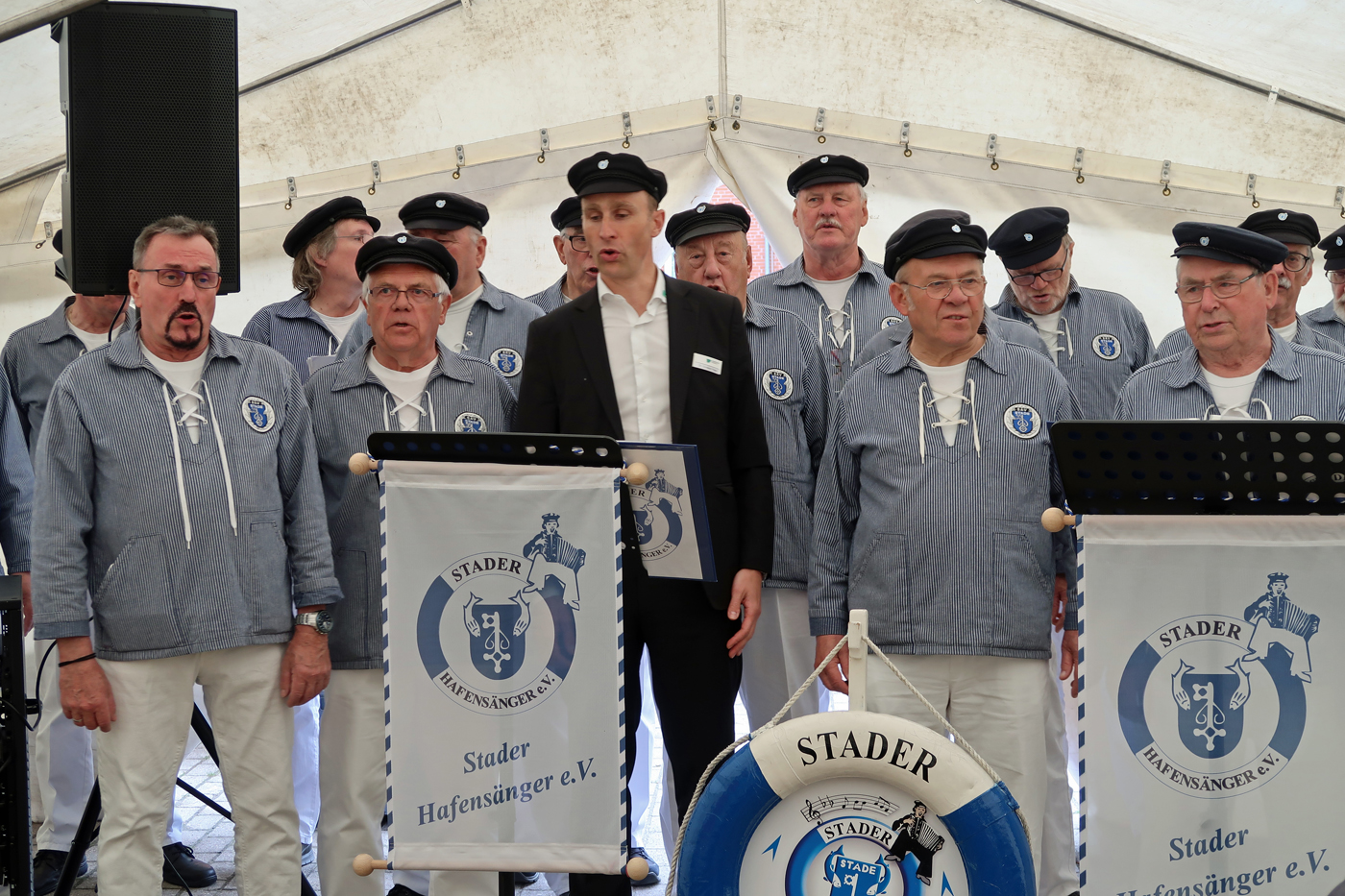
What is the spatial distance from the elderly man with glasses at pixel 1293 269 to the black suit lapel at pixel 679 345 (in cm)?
187

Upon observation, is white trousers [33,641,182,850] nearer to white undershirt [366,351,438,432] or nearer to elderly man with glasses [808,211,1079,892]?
white undershirt [366,351,438,432]

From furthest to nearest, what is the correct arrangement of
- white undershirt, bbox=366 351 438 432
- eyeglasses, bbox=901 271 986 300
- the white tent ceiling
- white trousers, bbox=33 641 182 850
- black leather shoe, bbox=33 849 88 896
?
the white tent ceiling, white trousers, bbox=33 641 182 850, black leather shoe, bbox=33 849 88 896, white undershirt, bbox=366 351 438 432, eyeglasses, bbox=901 271 986 300

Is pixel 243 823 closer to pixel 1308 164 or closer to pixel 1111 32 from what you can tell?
pixel 1111 32

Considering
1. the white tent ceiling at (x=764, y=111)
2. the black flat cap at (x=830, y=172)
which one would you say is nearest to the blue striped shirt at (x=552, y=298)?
the white tent ceiling at (x=764, y=111)

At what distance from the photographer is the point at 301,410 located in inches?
122

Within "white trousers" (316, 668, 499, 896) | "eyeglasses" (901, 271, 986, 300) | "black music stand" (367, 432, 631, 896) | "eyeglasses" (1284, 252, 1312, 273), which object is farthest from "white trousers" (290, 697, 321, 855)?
"eyeglasses" (1284, 252, 1312, 273)

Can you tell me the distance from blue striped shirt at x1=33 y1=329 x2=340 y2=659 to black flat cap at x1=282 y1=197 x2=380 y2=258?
4.42 ft

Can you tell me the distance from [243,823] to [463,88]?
3.04m

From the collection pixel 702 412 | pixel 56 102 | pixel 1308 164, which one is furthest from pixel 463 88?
pixel 1308 164

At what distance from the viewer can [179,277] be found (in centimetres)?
302

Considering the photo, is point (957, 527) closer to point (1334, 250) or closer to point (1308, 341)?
point (1308, 341)

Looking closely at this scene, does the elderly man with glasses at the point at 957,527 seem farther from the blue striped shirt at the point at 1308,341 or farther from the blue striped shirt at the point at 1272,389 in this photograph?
the blue striped shirt at the point at 1308,341

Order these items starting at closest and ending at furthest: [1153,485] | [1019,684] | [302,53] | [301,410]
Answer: [1153,485] → [1019,684] → [301,410] → [302,53]

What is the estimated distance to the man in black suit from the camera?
2.90 meters
